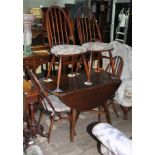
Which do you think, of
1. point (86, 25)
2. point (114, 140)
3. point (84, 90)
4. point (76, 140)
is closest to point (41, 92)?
point (84, 90)

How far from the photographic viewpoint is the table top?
87.2 inches

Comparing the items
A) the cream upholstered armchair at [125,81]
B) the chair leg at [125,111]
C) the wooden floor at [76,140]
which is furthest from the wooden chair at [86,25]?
the wooden floor at [76,140]

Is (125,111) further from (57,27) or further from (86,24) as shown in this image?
(57,27)

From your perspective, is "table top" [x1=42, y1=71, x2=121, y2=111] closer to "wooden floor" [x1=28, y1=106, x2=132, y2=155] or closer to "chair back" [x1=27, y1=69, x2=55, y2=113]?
"chair back" [x1=27, y1=69, x2=55, y2=113]

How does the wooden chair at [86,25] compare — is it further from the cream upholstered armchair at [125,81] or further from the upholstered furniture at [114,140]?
the upholstered furniture at [114,140]

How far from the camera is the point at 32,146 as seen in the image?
196 centimetres

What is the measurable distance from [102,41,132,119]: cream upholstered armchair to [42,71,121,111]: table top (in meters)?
0.31

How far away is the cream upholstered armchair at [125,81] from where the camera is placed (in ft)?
9.19

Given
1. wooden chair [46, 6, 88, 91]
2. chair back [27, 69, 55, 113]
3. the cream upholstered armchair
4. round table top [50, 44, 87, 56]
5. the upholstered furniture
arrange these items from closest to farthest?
the upholstered furniture, chair back [27, 69, 55, 113], round table top [50, 44, 87, 56], wooden chair [46, 6, 88, 91], the cream upholstered armchair

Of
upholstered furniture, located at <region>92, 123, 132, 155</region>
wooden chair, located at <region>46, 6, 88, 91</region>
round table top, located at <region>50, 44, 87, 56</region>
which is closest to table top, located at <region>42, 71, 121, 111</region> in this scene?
wooden chair, located at <region>46, 6, 88, 91</region>

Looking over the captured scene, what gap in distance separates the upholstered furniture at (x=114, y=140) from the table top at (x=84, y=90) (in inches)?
27.7
